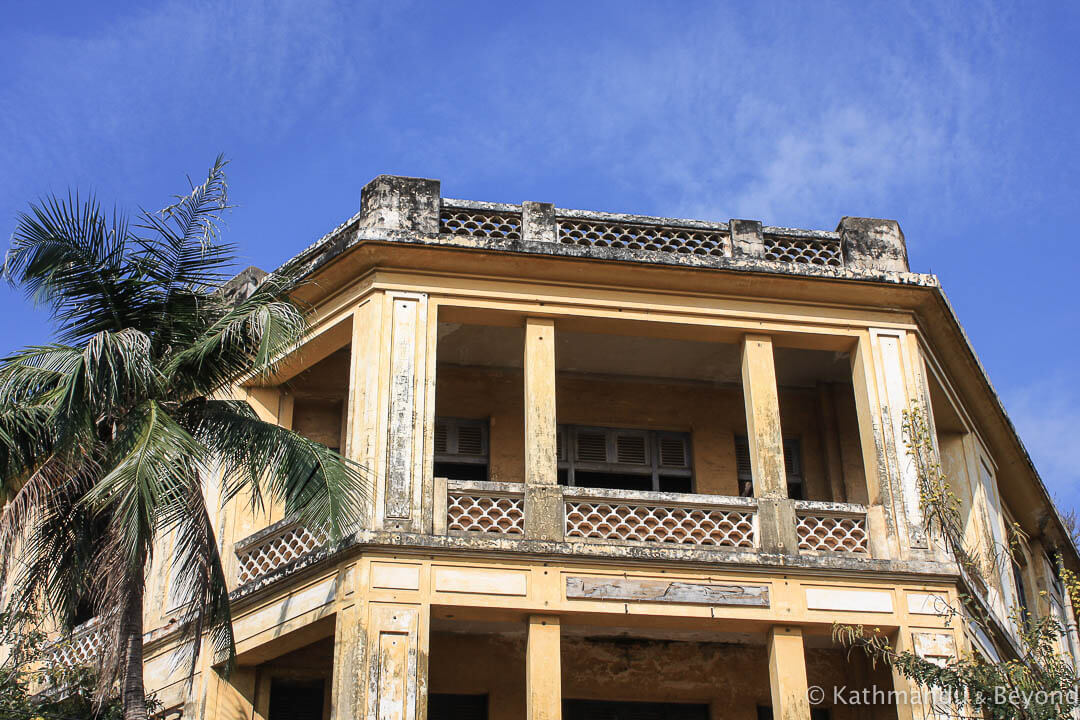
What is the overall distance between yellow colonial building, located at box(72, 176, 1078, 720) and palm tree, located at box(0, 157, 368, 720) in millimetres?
1015

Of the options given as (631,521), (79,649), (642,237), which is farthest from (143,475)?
(642,237)

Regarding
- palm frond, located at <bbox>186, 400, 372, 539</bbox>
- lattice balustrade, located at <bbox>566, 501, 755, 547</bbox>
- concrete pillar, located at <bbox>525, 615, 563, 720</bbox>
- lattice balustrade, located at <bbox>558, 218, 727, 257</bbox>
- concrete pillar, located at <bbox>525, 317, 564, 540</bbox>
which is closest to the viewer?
palm frond, located at <bbox>186, 400, 372, 539</bbox>

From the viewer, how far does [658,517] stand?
14.4 meters

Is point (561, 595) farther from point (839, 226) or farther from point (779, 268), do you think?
point (839, 226)

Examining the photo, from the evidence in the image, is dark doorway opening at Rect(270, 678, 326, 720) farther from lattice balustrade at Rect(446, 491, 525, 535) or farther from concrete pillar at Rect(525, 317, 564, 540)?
concrete pillar at Rect(525, 317, 564, 540)

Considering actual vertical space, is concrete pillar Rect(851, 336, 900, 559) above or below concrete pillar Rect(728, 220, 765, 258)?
below

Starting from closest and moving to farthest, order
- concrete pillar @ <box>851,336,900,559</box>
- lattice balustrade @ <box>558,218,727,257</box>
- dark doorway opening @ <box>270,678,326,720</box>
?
concrete pillar @ <box>851,336,900,559</box>
dark doorway opening @ <box>270,678,326,720</box>
lattice balustrade @ <box>558,218,727,257</box>

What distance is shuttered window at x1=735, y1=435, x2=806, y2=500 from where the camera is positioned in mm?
16984

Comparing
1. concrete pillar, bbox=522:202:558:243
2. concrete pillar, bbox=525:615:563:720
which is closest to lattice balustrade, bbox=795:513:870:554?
concrete pillar, bbox=525:615:563:720

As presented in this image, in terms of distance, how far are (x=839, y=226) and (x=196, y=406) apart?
7.37 m

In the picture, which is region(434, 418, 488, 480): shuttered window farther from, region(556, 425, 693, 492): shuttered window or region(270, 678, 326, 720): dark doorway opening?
region(270, 678, 326, 720): dark doorway opening

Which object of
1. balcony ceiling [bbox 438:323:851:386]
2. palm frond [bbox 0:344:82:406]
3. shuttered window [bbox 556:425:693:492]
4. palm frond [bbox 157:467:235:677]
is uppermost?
balcony ceiling [bbox 438:323:851:386]

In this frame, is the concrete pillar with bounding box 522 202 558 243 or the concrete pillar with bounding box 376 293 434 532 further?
the concrete pillar with bounding box 522 202 558 243

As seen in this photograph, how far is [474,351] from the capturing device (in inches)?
656
